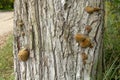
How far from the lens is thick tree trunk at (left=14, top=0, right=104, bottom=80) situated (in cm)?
251

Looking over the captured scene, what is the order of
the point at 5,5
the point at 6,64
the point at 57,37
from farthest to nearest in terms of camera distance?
the point at 5,5 < the point at 6,64 < the point at 57,37

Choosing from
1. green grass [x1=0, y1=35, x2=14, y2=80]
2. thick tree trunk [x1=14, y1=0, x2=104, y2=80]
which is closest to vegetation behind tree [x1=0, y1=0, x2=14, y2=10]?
green grass [x1=0, y1=35, x2=14, y2=80]

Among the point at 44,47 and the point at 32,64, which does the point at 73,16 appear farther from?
the point at 32,64

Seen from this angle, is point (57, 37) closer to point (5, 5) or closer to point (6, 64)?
point (6, 64)

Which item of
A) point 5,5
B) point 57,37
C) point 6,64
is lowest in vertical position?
point 5,5

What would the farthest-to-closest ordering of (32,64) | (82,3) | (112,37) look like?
(112,37) < (32,64) < (82,3)

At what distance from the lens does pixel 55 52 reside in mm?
2596

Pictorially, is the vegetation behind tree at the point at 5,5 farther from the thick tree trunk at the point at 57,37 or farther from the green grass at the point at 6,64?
the thick tree trunk at the point at 57,37

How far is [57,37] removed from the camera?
2557mm

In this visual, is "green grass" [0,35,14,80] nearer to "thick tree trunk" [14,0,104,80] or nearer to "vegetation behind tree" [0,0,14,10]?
"thick tree trunk" [14,0,104,80]

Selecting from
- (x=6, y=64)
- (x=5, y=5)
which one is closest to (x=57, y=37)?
(x=6, y=64)

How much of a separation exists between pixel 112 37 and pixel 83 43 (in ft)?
4.70

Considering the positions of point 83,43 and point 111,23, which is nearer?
point 83,43

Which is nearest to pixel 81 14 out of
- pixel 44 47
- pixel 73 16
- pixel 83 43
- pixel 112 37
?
pixel 73 16
